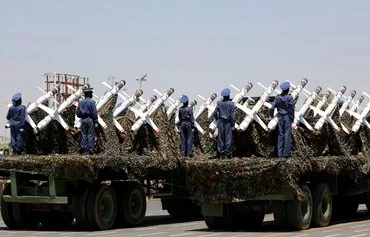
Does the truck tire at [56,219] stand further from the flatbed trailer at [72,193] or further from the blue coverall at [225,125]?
the blue coverall at [225,125]

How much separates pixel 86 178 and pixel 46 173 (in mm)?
891

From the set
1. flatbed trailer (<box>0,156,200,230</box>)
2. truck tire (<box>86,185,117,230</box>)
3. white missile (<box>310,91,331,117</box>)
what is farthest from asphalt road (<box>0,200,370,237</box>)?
white missile (<box>310,91,331,117</box>)

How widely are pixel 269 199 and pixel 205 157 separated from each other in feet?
9.09

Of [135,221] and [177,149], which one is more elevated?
[177,149]

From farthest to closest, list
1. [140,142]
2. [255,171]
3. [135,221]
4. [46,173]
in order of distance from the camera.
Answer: [140,142] → [135,221] → [46,173] → [255,171]

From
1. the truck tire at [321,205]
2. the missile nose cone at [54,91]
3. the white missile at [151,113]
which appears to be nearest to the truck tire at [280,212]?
the truck tire at [321,205]

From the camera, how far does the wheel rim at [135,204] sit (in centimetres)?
2087

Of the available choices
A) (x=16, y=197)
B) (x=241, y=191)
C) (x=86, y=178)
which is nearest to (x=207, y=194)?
(x=241, y=191)

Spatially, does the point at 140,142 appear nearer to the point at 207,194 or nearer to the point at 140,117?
the point at 140,117

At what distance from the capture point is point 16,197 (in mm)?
19500

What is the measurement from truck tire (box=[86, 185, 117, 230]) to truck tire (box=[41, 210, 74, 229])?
173 centimetres

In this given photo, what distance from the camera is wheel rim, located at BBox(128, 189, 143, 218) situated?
20.9m

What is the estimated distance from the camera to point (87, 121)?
65.9ft

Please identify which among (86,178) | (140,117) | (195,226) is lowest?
(195,226)
